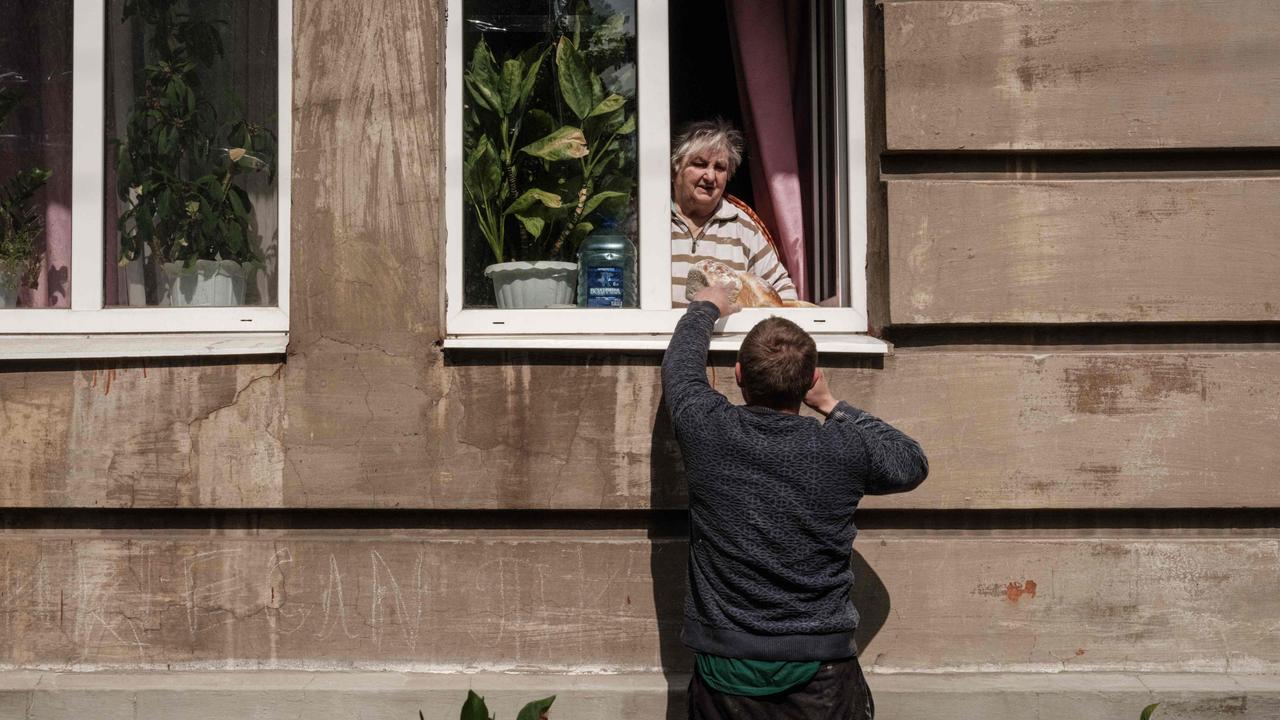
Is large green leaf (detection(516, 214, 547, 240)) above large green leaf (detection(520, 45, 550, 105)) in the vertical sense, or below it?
below

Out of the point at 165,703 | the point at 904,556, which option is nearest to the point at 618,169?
the point at 904,556

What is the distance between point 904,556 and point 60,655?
9.57 feet

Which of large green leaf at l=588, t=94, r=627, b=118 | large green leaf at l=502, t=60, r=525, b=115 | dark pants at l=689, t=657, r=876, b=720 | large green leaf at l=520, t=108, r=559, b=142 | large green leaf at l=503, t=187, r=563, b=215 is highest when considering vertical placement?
large green leaf at l=502, t=60, r=525, b=115

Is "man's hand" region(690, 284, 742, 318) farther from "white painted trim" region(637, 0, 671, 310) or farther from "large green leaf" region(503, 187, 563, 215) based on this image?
"large green leaf" region(503, 187, 563, 215)

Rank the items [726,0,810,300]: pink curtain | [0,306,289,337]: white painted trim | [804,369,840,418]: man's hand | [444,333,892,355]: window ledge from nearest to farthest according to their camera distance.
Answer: [804,369,840,418]: man's hand
[444,333,892,355]: window ledge
[0,306,289,337]: white painted trim
[726,0,810,300]: pink curtain

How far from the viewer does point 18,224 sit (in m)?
4.28

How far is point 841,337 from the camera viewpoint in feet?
13.1

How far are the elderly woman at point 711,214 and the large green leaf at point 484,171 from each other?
0.67m

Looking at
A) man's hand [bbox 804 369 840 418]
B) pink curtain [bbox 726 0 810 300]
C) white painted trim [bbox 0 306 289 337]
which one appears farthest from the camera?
pink curtain [bbox 726 0 810 300]

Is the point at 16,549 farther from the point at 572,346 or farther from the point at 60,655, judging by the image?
the point at 572,346

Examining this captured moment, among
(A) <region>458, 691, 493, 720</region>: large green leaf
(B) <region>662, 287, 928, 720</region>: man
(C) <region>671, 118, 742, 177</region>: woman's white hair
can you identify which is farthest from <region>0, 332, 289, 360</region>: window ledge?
(B) <region>662, 287, 928, 720</region>: man

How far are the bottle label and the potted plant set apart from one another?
2.11 meters

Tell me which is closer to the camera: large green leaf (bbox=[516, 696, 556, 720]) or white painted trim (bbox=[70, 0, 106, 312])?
large green leaf (bbox=[516, 696, 556, 720])

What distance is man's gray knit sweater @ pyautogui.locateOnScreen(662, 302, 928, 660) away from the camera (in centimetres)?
283
